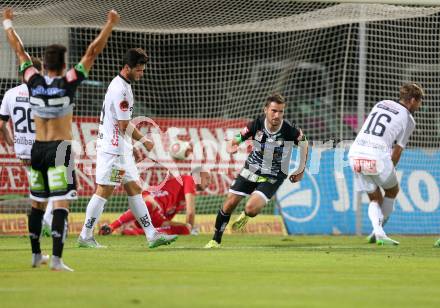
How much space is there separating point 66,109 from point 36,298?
2894 mm

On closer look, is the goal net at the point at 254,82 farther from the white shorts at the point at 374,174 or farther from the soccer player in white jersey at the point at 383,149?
the white shorts at the point at 374,174

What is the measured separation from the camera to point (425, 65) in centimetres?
1920

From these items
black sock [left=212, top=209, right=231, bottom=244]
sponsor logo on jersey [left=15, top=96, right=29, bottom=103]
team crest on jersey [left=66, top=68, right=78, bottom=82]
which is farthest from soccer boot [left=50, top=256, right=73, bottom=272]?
sponsor logo on jersey [left=15, top=96, right=29, bottom=103]

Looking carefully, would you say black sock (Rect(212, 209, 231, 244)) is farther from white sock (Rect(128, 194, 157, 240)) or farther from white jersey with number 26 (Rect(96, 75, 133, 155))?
white jersey with number 26 (Rect(96, 75, 133, 155))

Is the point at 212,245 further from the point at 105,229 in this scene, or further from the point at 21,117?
the point at 105,229

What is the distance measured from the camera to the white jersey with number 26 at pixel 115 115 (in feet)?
40.4

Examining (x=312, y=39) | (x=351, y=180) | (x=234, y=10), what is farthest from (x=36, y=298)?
(x=312, y=39)

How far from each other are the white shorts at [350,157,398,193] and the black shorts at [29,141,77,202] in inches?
244

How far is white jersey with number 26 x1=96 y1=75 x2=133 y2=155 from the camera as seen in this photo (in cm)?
1233

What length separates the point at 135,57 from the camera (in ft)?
40.3

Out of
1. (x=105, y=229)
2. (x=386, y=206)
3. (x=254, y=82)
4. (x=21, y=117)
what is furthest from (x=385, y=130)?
(x=254, y=82)

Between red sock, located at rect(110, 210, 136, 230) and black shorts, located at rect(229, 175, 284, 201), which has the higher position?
black shorts, located at rect(229, 175, 284, 201)

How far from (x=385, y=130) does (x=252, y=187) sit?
7.63 feet

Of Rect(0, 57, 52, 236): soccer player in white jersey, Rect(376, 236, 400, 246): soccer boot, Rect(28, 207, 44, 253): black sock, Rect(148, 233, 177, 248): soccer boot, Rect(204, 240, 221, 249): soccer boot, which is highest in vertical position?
Rect(0, 57, 52, 236): soccer player in white jersey
